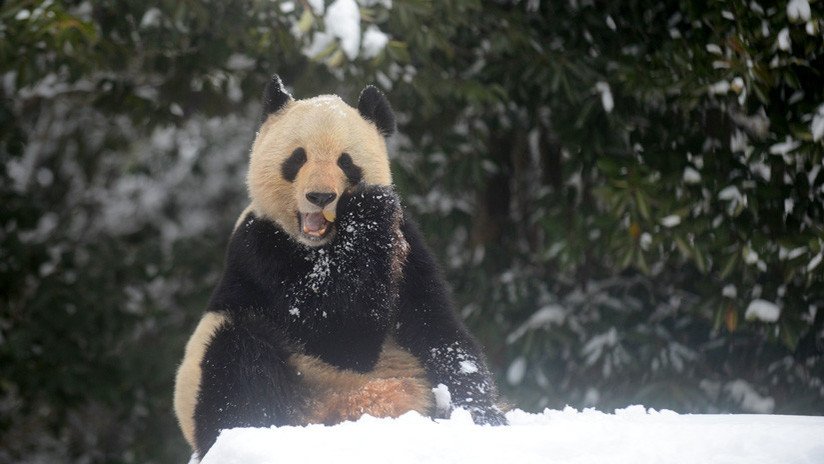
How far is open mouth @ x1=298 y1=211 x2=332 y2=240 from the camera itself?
7.17 feet

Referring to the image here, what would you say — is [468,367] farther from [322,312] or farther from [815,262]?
[815,262]

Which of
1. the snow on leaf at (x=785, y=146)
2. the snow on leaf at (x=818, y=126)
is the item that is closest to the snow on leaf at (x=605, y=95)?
the snow on leaf at (x=785, y=146)

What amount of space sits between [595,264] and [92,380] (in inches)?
139

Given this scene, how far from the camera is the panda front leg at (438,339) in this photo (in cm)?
233

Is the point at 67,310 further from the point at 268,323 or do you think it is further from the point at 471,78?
the point at 268,323

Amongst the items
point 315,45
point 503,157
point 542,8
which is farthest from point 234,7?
point 503,157

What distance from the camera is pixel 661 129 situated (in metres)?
5.84

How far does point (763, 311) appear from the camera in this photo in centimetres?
533

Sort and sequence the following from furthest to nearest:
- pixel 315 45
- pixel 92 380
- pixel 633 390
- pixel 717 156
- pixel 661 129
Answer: pixel 92 380 < pixel 633 390 < pixel 661 129 < pixel 717 156 < pixel 315 45

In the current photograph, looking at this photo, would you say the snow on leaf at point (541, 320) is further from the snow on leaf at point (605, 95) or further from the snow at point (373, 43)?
the snow at point (373, 43)

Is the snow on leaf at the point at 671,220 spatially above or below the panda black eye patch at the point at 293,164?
below

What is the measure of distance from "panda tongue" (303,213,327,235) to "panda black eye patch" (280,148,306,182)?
0.34 ft

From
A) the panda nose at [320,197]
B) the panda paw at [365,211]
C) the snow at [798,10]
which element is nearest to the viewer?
the panda nose at [320,197]

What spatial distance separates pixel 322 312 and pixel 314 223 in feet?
0.64
